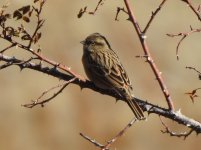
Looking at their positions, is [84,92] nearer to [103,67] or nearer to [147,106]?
[103,67]

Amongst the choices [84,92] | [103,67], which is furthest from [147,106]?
[84,92]

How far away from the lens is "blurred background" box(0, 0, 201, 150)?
2080 cm

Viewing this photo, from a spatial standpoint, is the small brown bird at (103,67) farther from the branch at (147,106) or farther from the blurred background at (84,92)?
the blurred background at (84,92)

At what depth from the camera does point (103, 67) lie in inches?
322

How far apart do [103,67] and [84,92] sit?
43.2 feet

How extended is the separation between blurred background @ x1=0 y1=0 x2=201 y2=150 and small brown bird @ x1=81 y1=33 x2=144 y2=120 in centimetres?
1070

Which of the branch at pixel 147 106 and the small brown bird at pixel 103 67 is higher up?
the branch at pixel 147 106

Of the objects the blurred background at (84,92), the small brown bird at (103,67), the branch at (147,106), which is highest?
the branch at (147,106)

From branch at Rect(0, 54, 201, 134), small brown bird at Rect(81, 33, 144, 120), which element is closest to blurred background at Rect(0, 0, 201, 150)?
small brown bird at Rect(81, 33, 144, 120)

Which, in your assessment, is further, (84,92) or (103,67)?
(84,92)

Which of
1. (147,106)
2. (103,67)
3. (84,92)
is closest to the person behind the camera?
(147,106)

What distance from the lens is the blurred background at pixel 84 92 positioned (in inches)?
819

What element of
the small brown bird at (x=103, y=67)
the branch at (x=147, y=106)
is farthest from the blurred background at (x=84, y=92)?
the branch at (x=147, y=106)

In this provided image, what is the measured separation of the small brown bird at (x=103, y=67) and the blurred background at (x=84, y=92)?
35.1 feet
